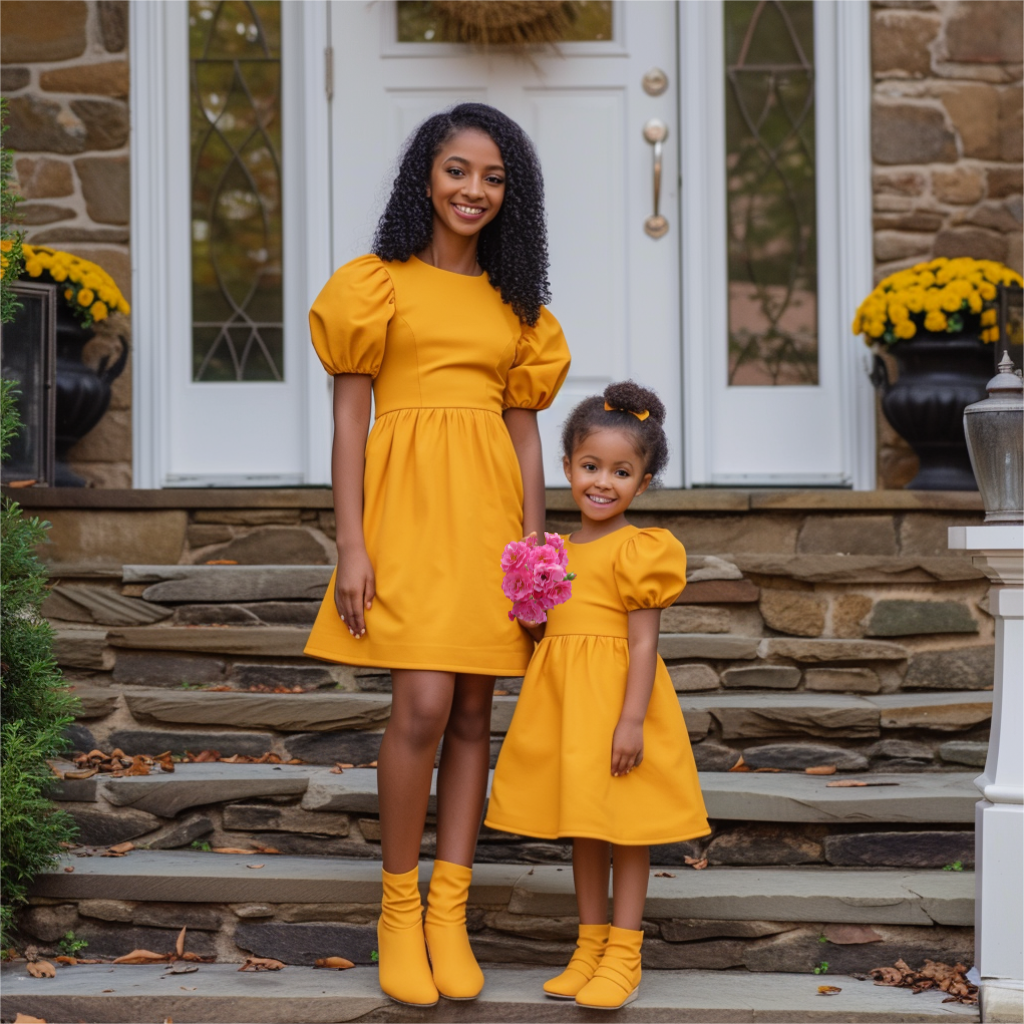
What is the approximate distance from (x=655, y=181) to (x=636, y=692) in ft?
8.32

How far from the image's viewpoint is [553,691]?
215 centimetres

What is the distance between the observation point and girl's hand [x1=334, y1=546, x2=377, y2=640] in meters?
2.10

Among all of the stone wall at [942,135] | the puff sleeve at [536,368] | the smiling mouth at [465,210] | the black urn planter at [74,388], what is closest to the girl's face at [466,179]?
the smiling mouth at [465,210]

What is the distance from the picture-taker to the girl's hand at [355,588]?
A: 6.88 feet

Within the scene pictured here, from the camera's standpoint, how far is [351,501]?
6.98ft

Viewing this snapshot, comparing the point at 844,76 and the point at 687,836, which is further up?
the point at 844,76

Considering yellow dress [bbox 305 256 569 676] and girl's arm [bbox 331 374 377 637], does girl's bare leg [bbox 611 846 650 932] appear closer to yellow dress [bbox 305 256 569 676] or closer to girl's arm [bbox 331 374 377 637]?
yellow dress [bbox 305 256 569 676]

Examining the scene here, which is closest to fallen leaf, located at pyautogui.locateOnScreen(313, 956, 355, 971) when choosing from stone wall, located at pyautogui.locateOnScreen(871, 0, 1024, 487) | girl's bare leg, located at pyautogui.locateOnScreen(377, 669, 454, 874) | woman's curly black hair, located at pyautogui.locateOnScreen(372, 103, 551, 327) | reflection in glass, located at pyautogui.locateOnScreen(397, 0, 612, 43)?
girl's bare leg, located at pyautogui.locateOnScreen(377, 669, 454, 874)

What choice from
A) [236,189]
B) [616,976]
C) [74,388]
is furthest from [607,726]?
[236,189]

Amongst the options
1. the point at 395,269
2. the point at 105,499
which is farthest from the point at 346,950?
the point at 105,499

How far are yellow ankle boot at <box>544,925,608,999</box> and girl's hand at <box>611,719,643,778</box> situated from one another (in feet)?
1.10

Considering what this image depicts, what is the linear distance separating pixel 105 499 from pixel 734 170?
2450 millimetres

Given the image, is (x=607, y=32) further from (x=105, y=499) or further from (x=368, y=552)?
(x=368, y=552)

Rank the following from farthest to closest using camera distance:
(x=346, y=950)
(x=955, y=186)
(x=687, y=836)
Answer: (x=955, y=186) → (x=346, y=950) → (x=687, y=836)
